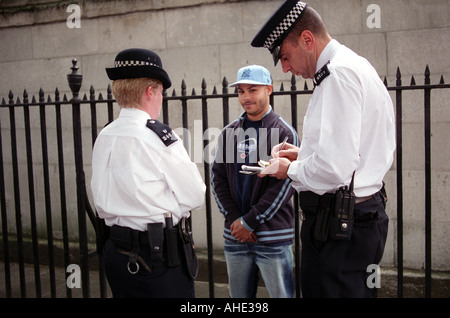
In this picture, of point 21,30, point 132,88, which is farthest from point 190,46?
point 132,88

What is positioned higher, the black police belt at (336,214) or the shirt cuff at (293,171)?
the shirt cuff at (293,171)

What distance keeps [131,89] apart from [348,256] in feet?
4.38

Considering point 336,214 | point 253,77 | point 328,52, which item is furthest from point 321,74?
point 253,77

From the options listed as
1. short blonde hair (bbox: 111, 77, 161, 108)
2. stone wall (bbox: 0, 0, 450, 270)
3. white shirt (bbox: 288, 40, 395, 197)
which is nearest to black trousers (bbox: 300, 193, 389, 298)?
white shirt (bbox: 288, 40, 395, 197)

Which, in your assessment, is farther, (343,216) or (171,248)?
(171,248)

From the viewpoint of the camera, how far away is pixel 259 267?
118 inches

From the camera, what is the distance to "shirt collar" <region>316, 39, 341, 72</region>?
2.09 meters

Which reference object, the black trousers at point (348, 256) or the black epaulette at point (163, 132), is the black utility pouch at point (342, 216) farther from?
the black epaulette at point (163, 132)

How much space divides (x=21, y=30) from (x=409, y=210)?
5.10m

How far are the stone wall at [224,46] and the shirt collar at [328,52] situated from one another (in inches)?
97.3

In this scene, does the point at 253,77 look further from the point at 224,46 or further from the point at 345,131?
the point at 224,46

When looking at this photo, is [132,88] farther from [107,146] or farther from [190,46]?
[190,46]

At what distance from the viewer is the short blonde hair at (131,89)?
7.39ft

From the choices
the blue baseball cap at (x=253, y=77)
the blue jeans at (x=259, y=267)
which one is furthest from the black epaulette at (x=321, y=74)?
the blue jeans at (x=259, y=267)
